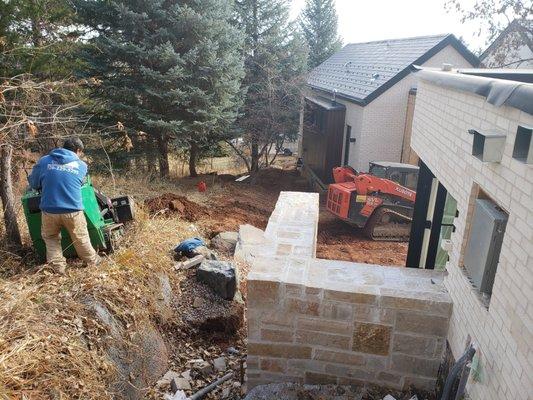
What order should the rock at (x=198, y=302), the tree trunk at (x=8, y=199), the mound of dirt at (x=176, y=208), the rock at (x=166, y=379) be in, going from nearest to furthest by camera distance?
1. the rock at (x=166, y=379)
2. the tree trunk at (x=8, y=199)
3. the rock at (x=198, y=302)
4. the mound of dirt at (x=176, y=208)

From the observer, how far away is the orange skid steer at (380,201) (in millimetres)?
10156

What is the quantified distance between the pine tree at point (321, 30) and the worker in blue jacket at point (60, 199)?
1170 inches

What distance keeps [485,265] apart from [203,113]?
1021cm

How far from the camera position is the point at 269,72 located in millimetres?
16047

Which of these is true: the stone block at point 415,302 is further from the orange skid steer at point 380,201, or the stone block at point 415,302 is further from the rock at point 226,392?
the orange skid steer at point 380,201

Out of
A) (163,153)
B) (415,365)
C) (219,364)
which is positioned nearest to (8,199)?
(219,364)

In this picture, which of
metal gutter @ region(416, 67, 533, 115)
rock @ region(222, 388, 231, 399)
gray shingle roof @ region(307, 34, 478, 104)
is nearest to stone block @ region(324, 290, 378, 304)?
rock @ region(222, 388, 231, 399)

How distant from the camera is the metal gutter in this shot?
223 centimetres

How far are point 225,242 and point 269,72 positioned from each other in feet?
34.4

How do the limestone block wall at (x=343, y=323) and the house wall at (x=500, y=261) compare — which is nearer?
the house wall at (x=500, y=261)

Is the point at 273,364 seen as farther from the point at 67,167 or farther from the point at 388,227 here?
the point at 388,227

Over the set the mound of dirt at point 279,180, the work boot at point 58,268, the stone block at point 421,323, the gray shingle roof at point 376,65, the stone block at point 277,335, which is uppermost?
the gray shingle roof at point 376,65

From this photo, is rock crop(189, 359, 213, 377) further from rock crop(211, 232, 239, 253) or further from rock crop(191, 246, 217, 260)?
rock crop(211, 232, 239, 253)

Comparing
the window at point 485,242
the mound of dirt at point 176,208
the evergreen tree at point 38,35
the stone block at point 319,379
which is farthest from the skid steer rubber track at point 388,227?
the evergreen tree at point 38,35
